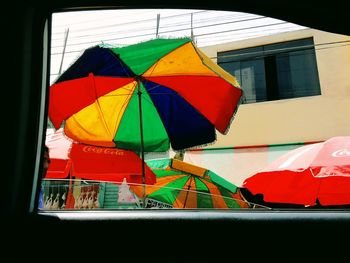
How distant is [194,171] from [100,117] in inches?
78.5

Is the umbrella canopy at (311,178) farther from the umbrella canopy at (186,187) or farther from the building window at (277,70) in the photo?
the building window at (277,70)

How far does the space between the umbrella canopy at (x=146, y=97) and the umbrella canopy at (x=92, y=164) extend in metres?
0.13

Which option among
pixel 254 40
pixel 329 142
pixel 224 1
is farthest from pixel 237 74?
pixel 224 1

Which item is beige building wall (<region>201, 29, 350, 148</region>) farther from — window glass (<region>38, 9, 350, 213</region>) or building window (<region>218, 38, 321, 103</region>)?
window glass (<region>38, 9, 350, 213</region>)

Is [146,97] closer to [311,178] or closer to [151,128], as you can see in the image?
[151,128]

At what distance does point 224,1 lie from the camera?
139 cm

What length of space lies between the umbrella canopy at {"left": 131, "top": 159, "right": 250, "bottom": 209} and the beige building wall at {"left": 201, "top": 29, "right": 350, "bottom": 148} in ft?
9.06

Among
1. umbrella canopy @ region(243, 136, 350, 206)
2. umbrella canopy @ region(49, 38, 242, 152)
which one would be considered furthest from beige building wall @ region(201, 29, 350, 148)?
umbrella canopy @ region(49, 38, 242, 152)

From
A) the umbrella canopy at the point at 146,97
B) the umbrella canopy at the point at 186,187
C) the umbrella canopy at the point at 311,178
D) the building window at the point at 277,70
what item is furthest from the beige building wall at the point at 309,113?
the umbrella canopy at the point at 146,97

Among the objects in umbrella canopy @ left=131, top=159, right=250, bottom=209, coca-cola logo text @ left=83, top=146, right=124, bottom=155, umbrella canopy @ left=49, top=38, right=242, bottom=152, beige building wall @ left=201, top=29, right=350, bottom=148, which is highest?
beige building wall @ left=201, top=29, right=350, bottom=148

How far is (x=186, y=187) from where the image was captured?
5266mm

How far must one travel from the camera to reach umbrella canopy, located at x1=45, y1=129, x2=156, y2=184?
3748 mm

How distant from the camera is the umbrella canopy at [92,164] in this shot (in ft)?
12.3

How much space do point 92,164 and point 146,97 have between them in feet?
3.47
